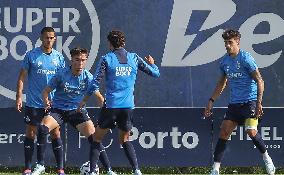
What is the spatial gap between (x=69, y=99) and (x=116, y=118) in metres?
0.78

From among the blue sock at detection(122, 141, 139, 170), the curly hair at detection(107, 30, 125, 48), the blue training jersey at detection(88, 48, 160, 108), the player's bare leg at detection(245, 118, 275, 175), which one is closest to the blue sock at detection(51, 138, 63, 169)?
the blue sock at detection(122, 141, 139, 170)

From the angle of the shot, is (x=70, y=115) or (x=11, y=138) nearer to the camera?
(x=70, y=115)

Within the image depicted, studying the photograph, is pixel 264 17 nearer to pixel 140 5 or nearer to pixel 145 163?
pixel 140 5

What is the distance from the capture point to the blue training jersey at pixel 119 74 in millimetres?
10719

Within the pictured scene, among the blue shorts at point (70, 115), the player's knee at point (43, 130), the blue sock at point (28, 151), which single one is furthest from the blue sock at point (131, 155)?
the blue sock at point (28, 151)

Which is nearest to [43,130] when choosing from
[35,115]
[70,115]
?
[70,115]

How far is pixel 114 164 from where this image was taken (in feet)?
45.3

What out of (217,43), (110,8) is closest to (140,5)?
(110,8)

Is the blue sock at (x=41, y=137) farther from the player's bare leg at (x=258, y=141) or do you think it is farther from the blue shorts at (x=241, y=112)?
the player's bare leg at (x=258, y=141)

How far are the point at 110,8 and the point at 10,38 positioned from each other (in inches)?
68.4

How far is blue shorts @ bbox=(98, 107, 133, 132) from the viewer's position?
10.9m

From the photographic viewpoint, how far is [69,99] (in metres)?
11.3

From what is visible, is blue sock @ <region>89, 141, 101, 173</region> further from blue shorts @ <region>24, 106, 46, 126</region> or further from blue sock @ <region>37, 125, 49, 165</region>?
blue shorts @ <region>24, 106, 46, 126</region>

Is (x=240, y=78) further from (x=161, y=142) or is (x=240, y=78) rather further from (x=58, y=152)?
(x=161, y=142)
